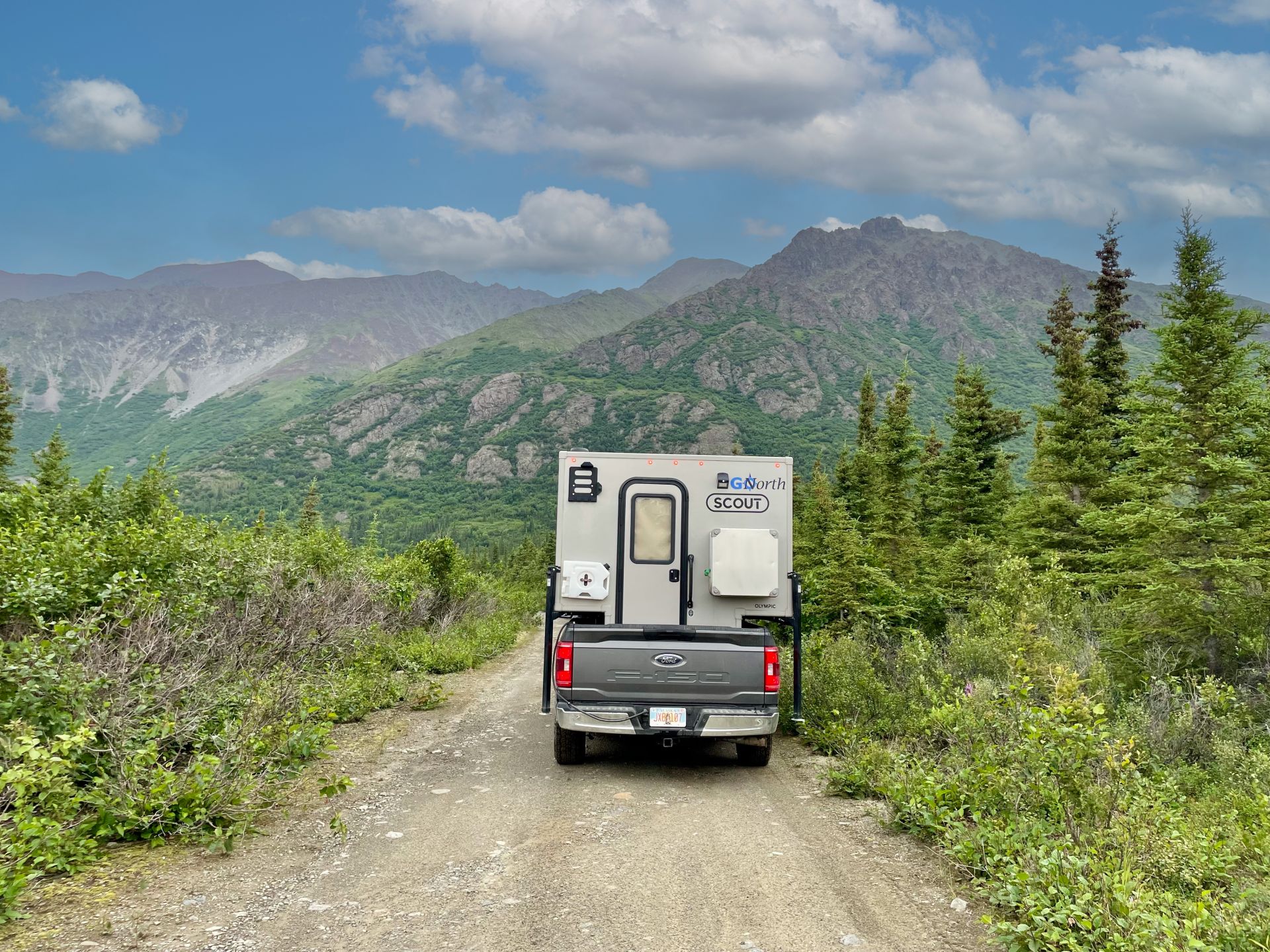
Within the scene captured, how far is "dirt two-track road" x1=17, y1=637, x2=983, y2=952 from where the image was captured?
4.71 m

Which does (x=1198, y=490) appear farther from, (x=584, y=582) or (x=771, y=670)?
(x=584, y=582)

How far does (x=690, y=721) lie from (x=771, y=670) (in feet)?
3.14

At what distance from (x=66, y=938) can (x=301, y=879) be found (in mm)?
1368

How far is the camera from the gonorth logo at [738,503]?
977cm

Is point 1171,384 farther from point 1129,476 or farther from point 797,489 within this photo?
point 797,489

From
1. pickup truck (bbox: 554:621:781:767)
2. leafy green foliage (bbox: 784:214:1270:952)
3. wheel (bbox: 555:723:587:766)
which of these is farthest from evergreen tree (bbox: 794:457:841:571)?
wheel (bbox: 555:723:587:766)

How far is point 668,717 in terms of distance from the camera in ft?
27.4

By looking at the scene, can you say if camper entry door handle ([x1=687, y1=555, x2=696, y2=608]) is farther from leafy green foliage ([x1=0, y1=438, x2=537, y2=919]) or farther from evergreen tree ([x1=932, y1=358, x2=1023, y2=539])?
evergreen tree ([x1=932, y1=358, x2=1023, y2=539])

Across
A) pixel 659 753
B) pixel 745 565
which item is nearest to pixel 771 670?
pixel 745 565

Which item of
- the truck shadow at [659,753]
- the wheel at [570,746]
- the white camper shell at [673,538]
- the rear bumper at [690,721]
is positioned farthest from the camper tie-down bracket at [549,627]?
the truck shadow at [659,753]

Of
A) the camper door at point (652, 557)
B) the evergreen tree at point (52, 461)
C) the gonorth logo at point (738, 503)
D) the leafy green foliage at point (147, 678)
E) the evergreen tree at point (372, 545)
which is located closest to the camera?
the leafy green foliage at point (147, 678)

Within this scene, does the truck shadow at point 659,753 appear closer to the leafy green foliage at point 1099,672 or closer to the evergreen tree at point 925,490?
the leafy green foliage at point 1099,672

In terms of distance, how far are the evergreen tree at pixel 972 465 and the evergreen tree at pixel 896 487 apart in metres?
1.30

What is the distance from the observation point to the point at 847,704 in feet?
33.4
